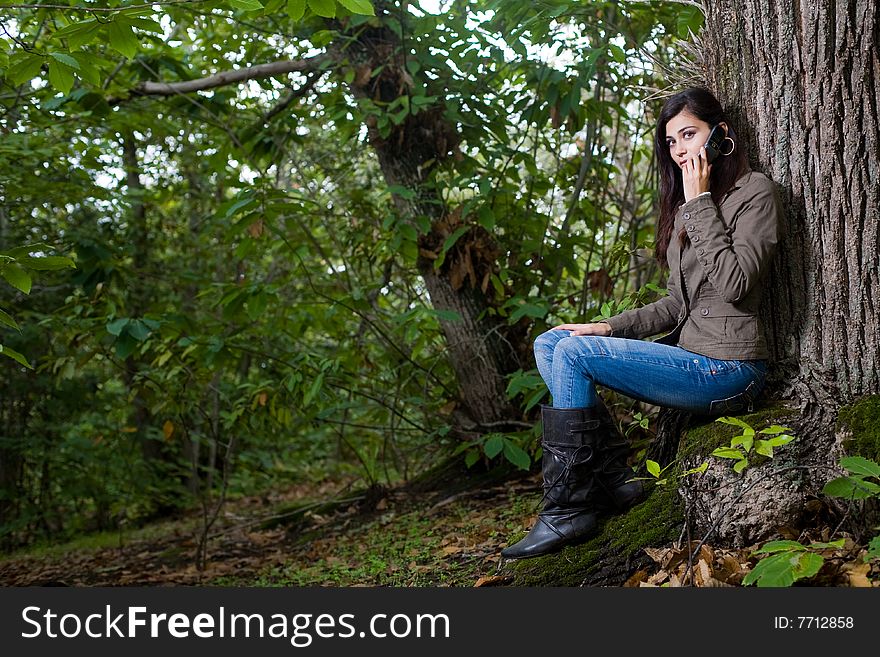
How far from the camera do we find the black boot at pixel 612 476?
10.2 feet

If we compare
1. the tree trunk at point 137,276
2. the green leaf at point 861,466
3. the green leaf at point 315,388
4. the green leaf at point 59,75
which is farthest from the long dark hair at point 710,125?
the tree trunk at point 137,276

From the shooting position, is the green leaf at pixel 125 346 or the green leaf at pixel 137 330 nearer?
the green leaf at pixel 137 330

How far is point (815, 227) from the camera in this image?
2.86 m

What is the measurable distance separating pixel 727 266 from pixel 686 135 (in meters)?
0.59

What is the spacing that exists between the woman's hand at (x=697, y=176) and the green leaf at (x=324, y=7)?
1.50 metres

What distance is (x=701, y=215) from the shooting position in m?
2.85

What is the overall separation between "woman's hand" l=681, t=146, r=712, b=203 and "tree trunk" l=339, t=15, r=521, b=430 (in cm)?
232

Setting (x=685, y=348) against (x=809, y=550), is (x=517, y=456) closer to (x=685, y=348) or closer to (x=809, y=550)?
(x=685, y=348)

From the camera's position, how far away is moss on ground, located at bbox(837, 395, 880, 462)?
2.67 m

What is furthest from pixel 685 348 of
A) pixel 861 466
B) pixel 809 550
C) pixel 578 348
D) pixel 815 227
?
pixel 809 550

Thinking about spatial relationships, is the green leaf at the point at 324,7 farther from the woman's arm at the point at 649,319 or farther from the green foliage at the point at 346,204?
the woman's arm at the point at 649,319

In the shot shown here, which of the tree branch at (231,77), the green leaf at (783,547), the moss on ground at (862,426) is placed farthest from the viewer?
the tree branch at (231,77)

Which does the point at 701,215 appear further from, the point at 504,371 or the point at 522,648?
the point at 504,371

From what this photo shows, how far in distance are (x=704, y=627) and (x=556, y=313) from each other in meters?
3.13
